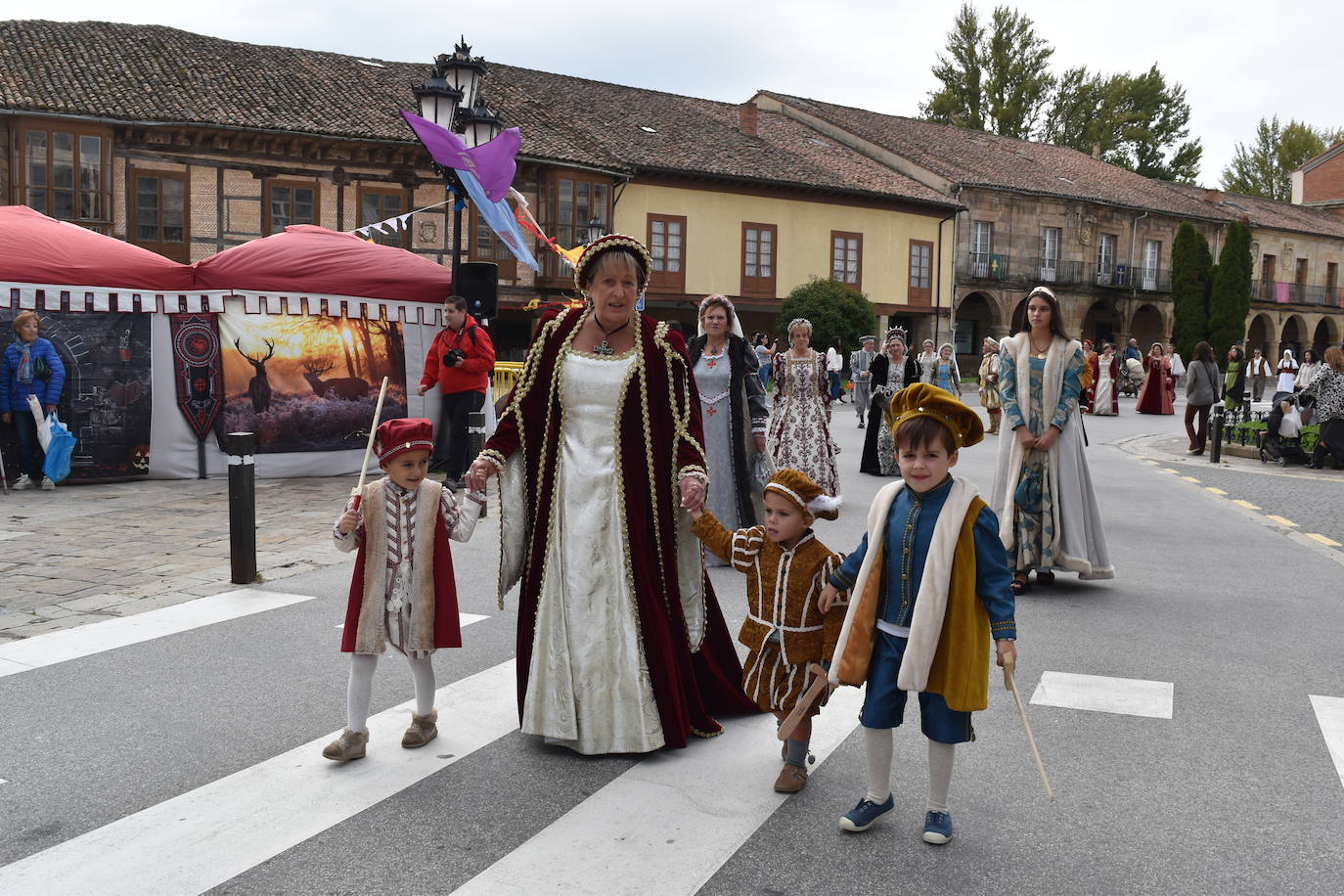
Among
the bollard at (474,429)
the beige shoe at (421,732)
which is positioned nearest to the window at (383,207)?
the bollard at (474,429)

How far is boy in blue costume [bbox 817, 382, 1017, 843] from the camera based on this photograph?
349 centimetres

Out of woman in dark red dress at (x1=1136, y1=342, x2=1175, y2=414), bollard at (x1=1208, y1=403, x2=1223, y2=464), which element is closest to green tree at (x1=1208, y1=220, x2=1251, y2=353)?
woman in dark red dress at (x1=1136, y1=342, x2=1175, y2=414)

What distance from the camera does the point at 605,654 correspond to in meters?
4.18

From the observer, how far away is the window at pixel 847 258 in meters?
38.2

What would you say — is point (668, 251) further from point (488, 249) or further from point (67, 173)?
point (67, 173)

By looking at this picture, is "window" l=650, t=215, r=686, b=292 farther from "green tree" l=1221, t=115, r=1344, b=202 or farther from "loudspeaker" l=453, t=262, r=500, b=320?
"green tree" l=1221, t=115, r=1344, b=202

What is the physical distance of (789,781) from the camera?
393 centimetres

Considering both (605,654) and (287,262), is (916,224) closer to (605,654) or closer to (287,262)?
(287,262)

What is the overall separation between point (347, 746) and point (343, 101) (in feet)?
90.4

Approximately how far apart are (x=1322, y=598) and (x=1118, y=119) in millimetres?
59025

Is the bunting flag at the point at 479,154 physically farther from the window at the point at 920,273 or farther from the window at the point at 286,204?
the window at the point at 920,273

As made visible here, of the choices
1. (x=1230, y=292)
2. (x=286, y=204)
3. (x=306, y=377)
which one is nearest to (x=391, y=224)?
(x=306, y=377)

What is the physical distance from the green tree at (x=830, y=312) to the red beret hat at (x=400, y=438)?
2965 centimetres

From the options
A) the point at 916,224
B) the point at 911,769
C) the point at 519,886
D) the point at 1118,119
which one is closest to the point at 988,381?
the point at 911,769
